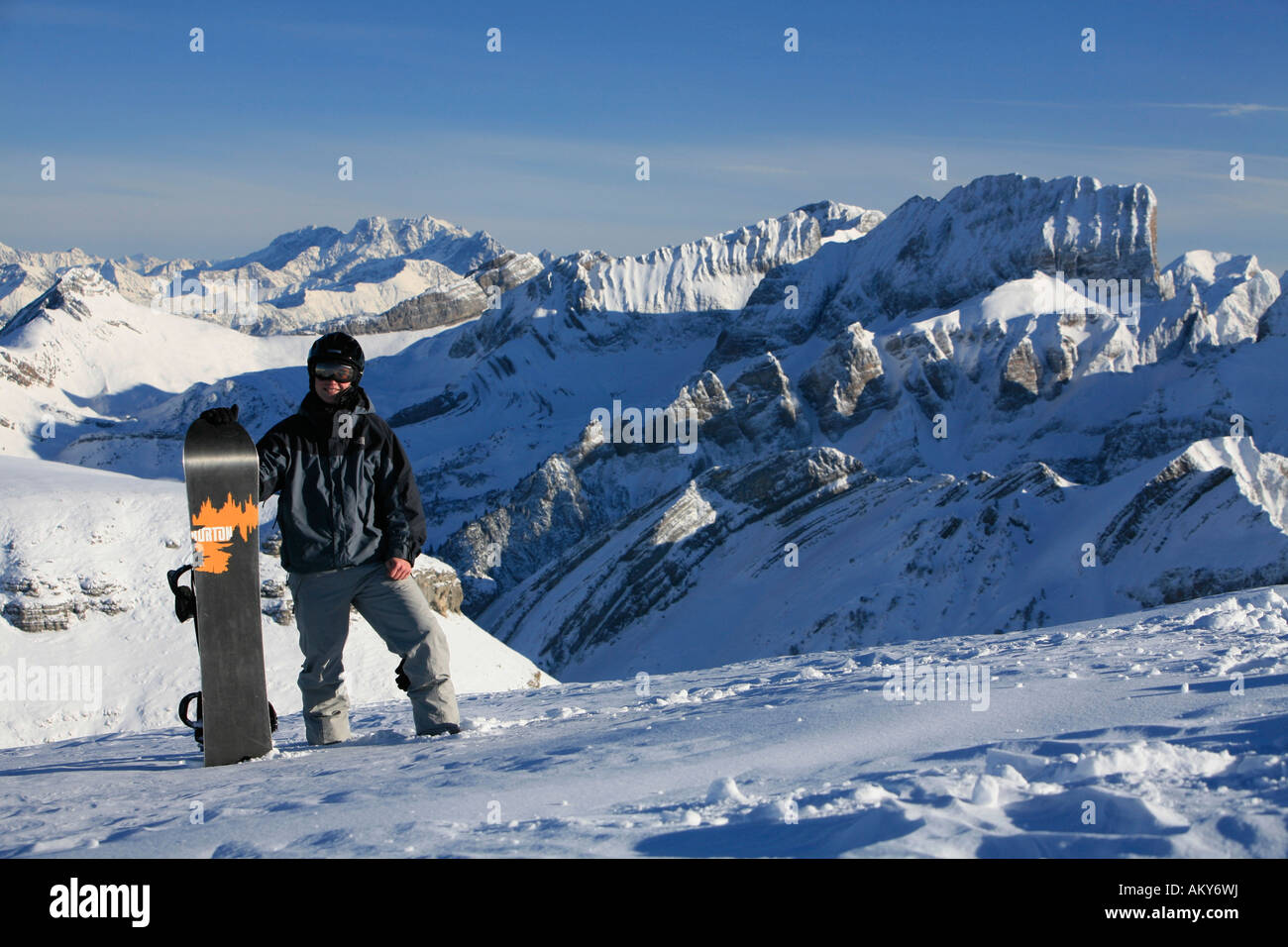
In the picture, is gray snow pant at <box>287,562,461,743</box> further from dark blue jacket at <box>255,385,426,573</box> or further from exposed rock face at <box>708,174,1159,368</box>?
exposed rock face at <box>708,174,1159,368</box>

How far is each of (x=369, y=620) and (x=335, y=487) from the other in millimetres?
875

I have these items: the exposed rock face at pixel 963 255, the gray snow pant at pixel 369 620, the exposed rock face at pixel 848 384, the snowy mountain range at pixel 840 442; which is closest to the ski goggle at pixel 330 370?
the gray snow pant at pixel 369 620

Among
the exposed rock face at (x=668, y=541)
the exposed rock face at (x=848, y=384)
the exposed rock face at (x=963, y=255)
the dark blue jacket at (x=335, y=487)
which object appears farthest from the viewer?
the exposed rock face at (x=963, y=255)

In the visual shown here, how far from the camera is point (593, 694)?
35.3 feet

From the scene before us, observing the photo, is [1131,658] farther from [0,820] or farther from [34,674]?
[34,674]

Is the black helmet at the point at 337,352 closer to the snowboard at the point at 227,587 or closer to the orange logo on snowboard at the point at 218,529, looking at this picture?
the snowboard at the point at 227,587

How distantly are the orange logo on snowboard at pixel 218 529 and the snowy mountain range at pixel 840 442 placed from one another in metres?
33.2

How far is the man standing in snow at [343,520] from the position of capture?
23.5ft

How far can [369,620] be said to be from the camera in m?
7.22

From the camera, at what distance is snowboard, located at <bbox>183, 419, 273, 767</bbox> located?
6891mm

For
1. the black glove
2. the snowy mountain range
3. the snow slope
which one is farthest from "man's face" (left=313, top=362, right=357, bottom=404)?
the snowy mountain range

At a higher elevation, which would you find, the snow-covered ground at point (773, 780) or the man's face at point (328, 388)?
the man's face at point (328, 388)
